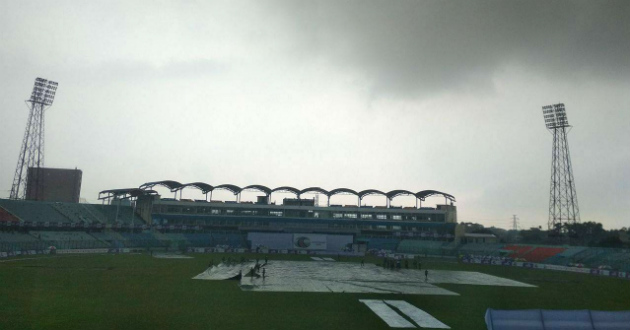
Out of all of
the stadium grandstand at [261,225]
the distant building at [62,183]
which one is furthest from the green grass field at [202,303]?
the distant building at [62,183]

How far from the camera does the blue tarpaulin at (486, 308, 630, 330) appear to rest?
15719mm

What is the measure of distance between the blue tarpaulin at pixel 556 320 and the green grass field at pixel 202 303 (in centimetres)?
998

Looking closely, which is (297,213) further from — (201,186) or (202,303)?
(202,303)

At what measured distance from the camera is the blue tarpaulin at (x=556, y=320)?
15.7 meters

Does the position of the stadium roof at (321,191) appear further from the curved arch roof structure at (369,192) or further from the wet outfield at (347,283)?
the wet outfield at (347,283)

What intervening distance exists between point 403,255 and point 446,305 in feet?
233

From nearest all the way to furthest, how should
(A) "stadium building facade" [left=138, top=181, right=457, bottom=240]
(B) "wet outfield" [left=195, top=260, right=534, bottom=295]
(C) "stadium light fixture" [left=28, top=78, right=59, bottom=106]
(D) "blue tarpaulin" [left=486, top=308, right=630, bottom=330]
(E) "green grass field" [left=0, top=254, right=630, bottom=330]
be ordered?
(D) "blue tarpaulin" [left=486, top=308, right=630, bottom=330] < (E) "green grass field" [left=0, top=254, right=630, bottom=330] < (B) "wet outfield" [left=195, top=260, right=534, bottom=295] < (C) "stadium light fixture" [left=28, top=78, right=59, bottom=106] < (A) "stadium building facade" [left=138, top=181, right=457, bottom=240]

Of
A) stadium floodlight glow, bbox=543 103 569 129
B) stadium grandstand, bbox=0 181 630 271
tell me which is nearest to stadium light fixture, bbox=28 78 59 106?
stadium grandstand, bbox=0 181 630 271

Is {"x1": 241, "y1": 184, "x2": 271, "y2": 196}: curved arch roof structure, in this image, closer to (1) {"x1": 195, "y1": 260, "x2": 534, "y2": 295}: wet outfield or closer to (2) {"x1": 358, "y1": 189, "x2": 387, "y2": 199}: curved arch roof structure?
(2) {"x1": 358, "y1": 189, "x2": 387, "y2": 199}: curved arch roof structure

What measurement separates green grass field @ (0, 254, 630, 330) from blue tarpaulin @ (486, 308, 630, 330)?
998 cm

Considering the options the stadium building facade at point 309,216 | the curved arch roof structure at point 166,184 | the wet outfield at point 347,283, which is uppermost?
the curved arch roof structure at point 166,184

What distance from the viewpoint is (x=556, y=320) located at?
621 inches

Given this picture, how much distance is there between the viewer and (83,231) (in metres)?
92.8

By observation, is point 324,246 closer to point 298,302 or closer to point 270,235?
point 270,235
